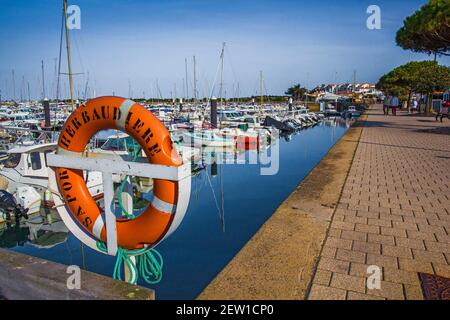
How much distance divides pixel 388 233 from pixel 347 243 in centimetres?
59

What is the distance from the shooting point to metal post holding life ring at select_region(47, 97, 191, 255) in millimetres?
2643

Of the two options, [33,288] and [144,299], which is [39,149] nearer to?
[33,288]

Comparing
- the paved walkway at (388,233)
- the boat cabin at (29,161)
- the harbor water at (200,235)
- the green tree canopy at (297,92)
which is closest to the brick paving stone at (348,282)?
the paved walkway at (388,233)

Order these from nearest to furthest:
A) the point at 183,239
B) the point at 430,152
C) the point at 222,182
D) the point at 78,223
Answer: the point at 78,223
the point at 183,239
the point at 430,152
the point at 222,182

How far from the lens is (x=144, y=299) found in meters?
2.19

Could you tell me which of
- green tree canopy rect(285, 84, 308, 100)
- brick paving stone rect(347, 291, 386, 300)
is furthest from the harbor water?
green tree canopy rect(285, 84, 308, 100)

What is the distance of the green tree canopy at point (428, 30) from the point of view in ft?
41.1

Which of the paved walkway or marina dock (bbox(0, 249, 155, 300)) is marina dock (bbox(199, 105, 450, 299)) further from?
marina dock (bbox(0, 249, 155, 300))

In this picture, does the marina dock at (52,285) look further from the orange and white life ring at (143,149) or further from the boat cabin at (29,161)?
the boat cabin at (29,161)

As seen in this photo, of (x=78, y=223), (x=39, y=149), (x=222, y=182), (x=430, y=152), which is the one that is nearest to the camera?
(x=78, y=223)

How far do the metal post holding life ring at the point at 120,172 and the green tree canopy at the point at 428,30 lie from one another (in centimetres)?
1381

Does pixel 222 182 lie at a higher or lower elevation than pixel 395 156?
lower

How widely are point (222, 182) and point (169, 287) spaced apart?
19.6 feet
